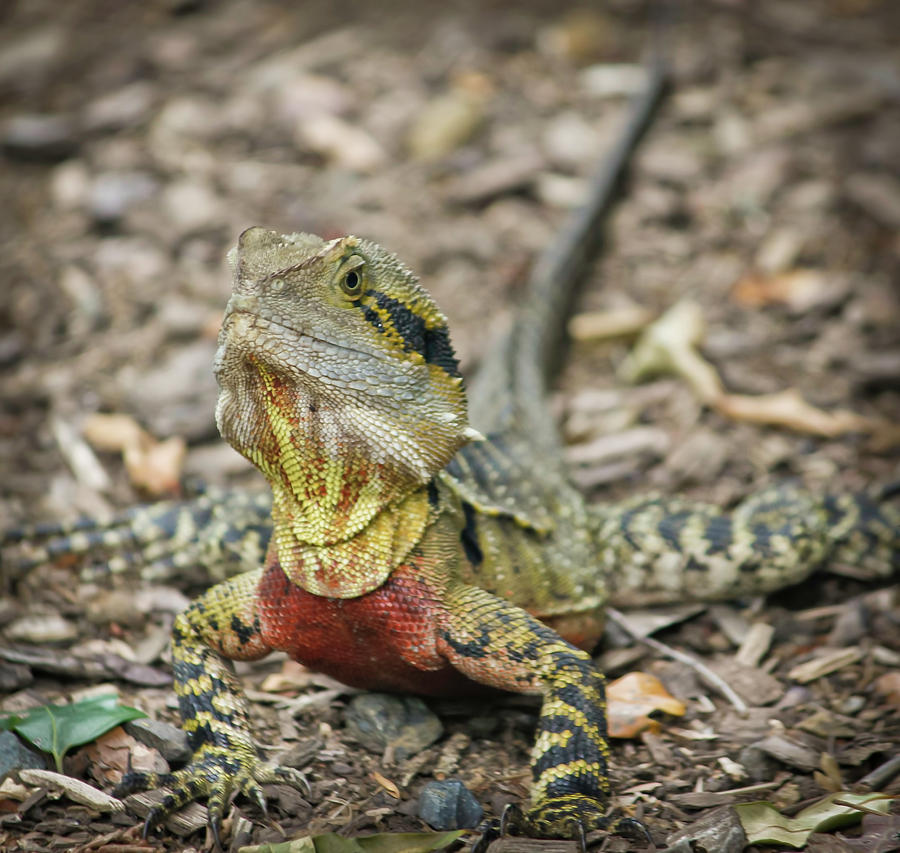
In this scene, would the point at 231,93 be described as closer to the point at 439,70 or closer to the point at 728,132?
the point at 439,70

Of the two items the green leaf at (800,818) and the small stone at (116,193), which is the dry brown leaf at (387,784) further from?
the small stone at (116,193)

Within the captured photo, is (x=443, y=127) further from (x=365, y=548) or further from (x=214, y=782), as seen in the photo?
(x=214, y=782)

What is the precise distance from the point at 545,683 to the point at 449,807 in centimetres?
56

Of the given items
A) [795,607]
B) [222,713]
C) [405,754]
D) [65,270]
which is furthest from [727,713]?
[65,270]

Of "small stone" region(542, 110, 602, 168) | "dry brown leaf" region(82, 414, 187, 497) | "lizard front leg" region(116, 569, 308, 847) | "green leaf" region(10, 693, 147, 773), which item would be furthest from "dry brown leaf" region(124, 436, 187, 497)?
"small stone" region(542, 110, 602, 168)

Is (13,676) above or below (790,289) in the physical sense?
above

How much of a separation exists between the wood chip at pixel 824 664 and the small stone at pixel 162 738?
107 inches

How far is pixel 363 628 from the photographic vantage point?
386 centimetres

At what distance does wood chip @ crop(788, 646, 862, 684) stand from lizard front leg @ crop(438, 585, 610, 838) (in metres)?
1.34

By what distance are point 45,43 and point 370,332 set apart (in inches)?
311

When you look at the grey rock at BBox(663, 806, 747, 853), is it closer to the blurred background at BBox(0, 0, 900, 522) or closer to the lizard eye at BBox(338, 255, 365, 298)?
the lizard eye at BBox(338, 255, 365, 298)

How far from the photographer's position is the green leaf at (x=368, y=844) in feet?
11.2

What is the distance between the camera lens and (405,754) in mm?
4105

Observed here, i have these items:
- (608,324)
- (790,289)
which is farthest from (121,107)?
(790,289)
